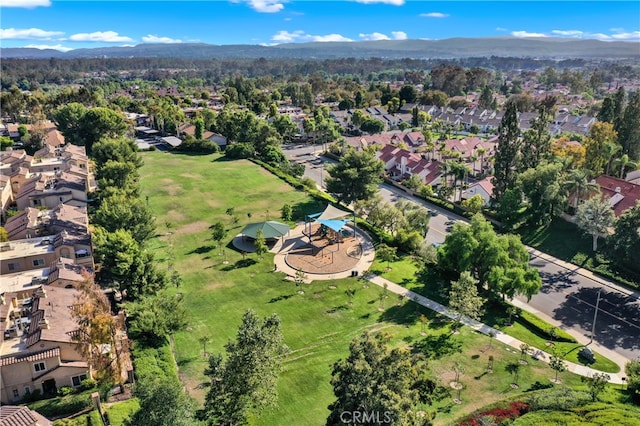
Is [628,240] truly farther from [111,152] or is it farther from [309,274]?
[111,152]

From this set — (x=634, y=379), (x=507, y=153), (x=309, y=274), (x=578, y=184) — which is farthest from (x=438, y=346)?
(x=507, y=153)

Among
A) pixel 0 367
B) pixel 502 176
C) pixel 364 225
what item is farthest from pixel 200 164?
pixel 0 367

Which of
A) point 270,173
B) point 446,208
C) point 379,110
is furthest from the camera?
point 379,110

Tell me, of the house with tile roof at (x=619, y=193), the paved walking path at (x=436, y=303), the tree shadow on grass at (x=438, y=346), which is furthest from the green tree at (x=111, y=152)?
the house with tile roof at (x=619, y=193)

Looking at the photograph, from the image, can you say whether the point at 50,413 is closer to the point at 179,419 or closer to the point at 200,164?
the point at 179,419

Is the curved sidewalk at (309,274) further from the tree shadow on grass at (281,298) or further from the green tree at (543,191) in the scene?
the green tree at (543,191)

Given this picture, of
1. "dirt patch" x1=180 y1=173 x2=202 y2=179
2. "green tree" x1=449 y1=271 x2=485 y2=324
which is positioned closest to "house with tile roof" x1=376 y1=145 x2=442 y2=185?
"dirt patch" x1=180 y1=173 x2=202 y2=179
